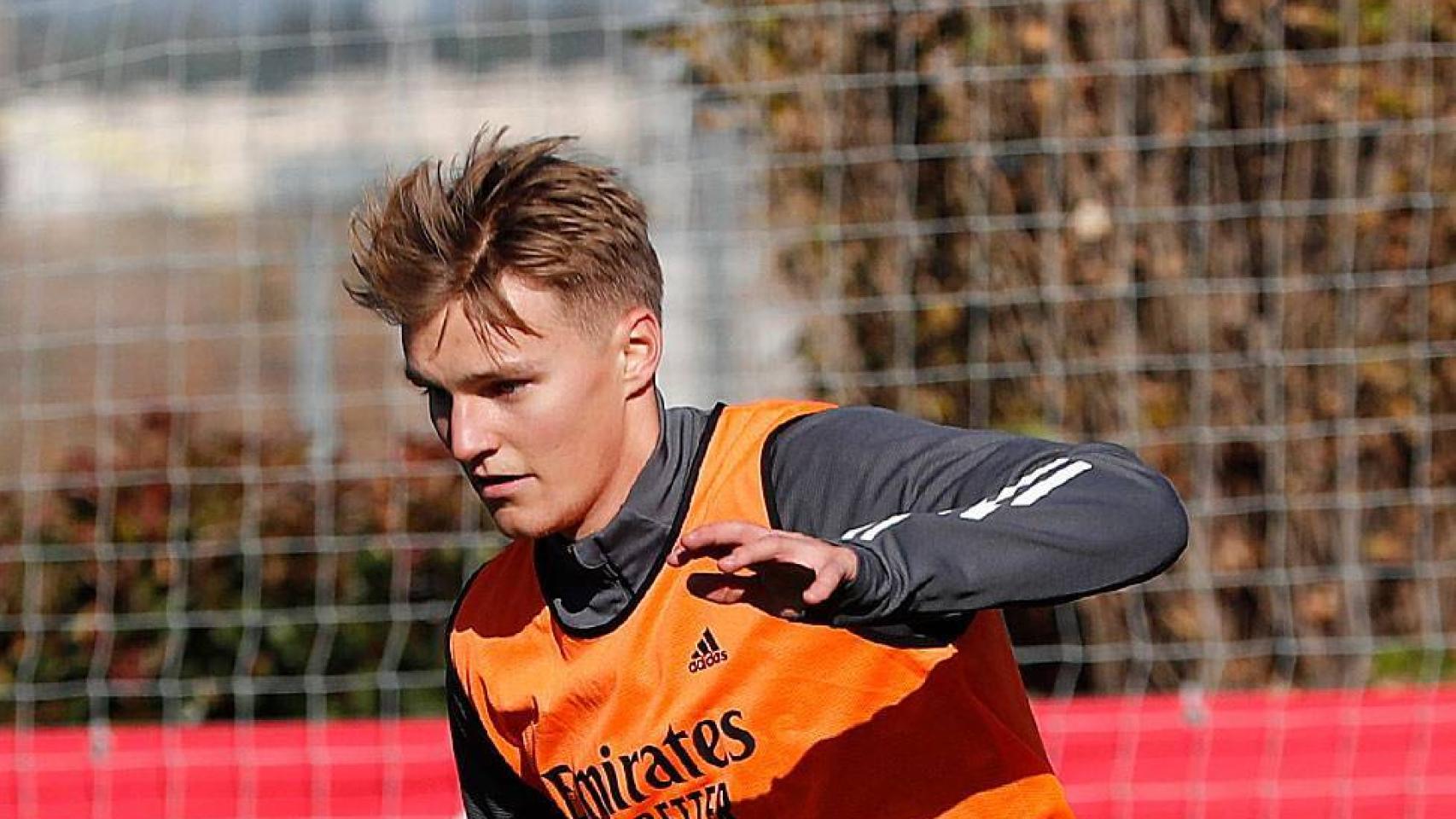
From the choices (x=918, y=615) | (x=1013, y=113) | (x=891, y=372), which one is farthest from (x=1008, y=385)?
(x=918, y=615)

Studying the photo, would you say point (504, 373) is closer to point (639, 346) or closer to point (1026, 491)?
point (639, 346)

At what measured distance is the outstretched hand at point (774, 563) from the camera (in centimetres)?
194

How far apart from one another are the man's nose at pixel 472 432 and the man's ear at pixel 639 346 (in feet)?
0.62

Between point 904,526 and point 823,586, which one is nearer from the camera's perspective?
point 823,586

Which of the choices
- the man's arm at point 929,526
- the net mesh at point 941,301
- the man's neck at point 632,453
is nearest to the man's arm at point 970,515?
the man's arm at point 929,526

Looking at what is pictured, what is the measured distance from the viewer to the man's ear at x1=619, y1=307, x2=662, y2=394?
258 centimetres

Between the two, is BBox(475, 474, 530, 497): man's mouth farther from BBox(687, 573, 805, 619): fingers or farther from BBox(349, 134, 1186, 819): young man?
BBox(687, 573, 805, 619): fingers

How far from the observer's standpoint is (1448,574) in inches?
250

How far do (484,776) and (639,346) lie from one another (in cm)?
67

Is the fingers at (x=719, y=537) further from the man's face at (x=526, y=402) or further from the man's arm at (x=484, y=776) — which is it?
the man's arm at (x=484, y=776)

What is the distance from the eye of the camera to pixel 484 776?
2.92 meters

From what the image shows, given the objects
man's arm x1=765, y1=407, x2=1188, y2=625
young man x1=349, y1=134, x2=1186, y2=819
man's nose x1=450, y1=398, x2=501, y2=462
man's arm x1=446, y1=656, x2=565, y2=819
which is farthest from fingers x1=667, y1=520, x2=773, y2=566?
man's arm x1=446, y1=656, x2=565, y2=819

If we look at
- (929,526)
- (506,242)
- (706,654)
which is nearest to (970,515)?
(929,526)

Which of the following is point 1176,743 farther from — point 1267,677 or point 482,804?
point 482,804
